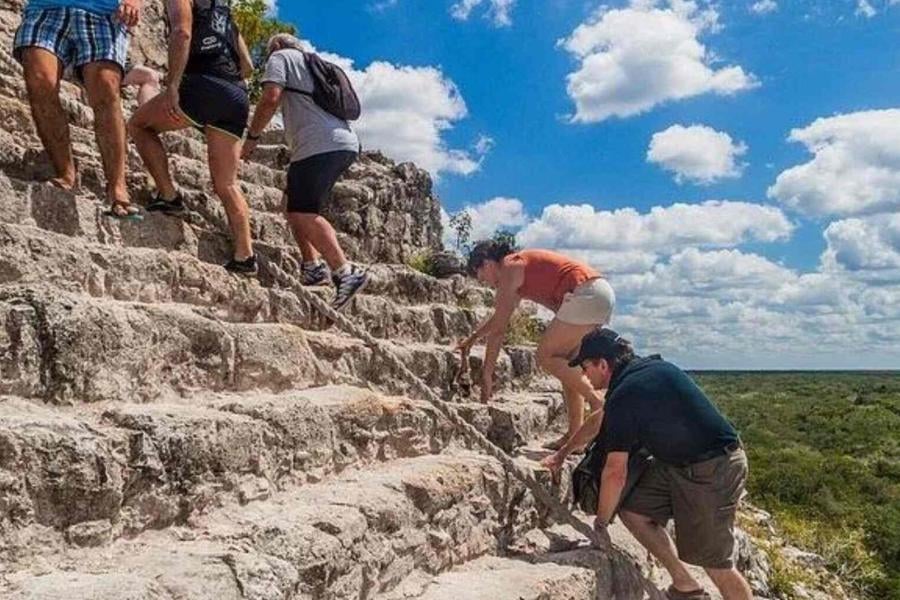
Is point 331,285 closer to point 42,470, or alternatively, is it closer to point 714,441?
point 714,441

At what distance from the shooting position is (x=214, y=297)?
4199 mm

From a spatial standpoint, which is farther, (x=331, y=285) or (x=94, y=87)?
(x=331, y=285)

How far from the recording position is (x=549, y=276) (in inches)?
217

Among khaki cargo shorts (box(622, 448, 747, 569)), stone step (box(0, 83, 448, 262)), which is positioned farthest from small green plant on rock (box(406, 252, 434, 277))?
khaki cargo shorts (box(622, 448, 747, 569))

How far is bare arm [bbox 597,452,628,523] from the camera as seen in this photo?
14.2 feet

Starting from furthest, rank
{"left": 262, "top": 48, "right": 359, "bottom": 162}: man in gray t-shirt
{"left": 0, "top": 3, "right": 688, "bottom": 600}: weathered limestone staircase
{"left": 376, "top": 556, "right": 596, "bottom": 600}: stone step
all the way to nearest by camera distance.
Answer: {"left": 262, "top": 48, "right": 359, "bottom": 162}: man in gray t-shirt, {"left": 376, "top": 556, "right": 596, "bottom": 600}: stone step, {"left": 0, "top": 3, "right": 688, "bottom": 600}: weathered limestone staircase

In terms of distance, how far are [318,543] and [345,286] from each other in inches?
88.0

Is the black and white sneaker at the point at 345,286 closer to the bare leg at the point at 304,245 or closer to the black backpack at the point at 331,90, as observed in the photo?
the bare leg at the point at 304,245

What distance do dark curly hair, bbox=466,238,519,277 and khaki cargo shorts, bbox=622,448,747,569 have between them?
1.74m

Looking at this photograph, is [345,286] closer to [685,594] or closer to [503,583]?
[503,583]

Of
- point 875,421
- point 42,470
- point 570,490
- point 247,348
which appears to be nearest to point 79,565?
point 42,470

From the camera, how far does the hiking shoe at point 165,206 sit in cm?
443

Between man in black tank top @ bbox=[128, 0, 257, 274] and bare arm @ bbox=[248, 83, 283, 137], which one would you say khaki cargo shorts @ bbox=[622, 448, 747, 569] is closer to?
man in black tank top @ bbox=[128, 0, 257, 274]

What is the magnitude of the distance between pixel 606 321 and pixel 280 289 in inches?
81.9
